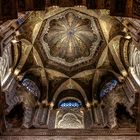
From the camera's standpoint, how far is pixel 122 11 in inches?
496

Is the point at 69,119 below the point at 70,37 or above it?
below

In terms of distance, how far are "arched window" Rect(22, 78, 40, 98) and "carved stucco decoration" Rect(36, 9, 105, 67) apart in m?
2.40

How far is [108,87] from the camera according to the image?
20219 millimetres

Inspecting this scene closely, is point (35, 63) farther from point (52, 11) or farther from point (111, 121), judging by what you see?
point (111, 121)

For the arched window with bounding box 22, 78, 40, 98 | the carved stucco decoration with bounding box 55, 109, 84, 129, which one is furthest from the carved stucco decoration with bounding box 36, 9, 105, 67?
the carved stucco decoration with bounding box 55, 109, 84, 129

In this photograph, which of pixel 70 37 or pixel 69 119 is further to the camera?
pixel 70 37

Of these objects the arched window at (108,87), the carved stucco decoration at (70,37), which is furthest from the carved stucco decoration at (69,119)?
the carved stucco decoration at (70,37)

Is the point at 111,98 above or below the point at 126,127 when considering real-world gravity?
above

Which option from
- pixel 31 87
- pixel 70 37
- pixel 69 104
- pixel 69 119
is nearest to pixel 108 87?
pixel 69 104

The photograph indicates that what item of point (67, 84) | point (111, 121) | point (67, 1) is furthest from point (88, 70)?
point (67, 1)

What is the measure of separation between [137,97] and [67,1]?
19.8ft

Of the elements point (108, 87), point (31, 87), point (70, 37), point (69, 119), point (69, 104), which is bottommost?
point (69, 119)

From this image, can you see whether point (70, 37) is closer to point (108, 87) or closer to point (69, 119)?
point (108, 87)

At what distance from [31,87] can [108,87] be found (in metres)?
4.31
